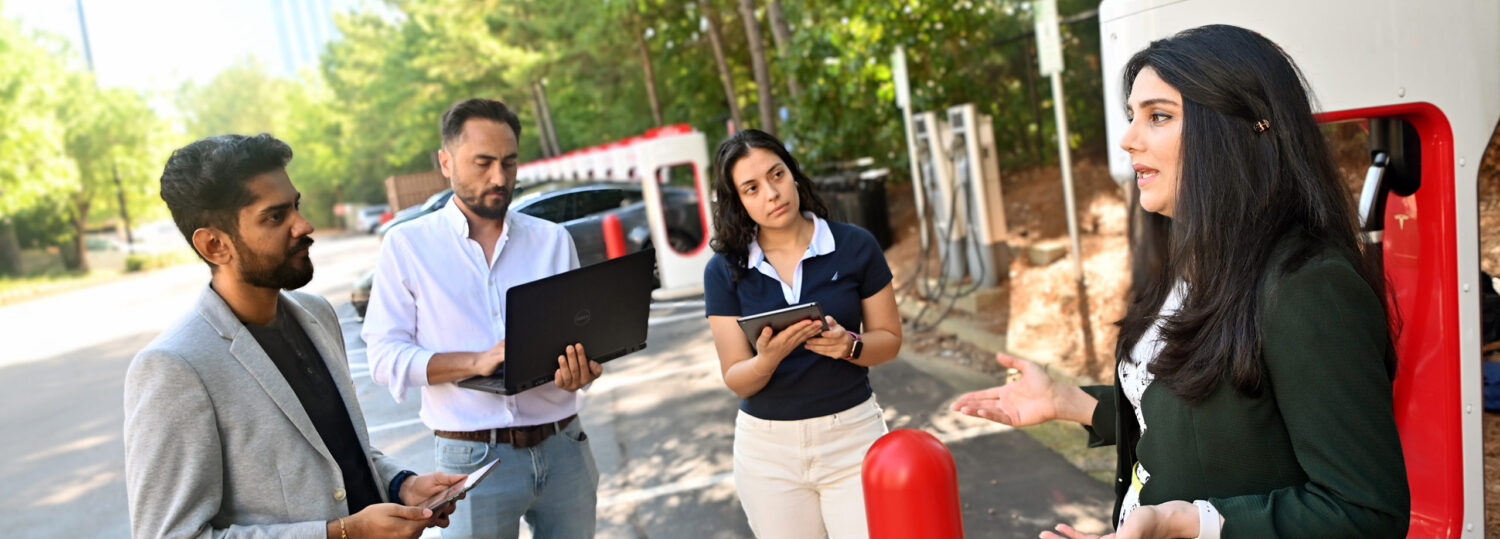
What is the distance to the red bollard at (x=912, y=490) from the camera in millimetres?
1307

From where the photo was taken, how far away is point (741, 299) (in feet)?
10.00

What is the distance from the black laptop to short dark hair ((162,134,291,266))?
2.12ft

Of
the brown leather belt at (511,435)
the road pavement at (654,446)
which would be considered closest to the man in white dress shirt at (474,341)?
the brown leather belt at (511,435)

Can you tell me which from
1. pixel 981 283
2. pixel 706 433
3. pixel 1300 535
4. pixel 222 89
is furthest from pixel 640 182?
pixel 222 89

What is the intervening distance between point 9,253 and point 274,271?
39.6 m

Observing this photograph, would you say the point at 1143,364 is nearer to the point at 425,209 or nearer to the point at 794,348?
the point at 794,348

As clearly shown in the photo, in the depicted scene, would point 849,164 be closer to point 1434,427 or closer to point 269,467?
point 1434,427

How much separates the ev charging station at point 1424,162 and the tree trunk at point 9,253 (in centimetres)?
3997

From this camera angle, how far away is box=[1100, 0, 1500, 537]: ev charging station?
2463 millimetres

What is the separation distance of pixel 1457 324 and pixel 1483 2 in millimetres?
835

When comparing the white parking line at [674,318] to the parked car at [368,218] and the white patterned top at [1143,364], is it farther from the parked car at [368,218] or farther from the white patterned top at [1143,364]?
the parked car at [368,218]

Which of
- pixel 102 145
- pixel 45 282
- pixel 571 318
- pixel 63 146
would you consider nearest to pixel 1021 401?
pixel 571 318

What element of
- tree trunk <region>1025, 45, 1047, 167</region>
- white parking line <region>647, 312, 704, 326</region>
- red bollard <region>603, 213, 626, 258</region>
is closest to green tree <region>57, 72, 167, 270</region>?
red bollard <region>603, 213, 626, 258</region>

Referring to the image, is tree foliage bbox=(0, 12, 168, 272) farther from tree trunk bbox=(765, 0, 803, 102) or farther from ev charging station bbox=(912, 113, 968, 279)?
ev charging station bbox=(912, 113, 968, 279)
